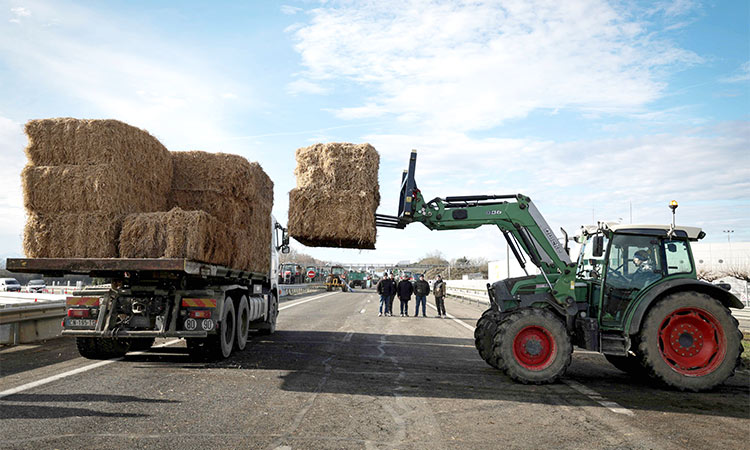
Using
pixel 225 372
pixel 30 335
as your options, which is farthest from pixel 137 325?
pixel 30 335

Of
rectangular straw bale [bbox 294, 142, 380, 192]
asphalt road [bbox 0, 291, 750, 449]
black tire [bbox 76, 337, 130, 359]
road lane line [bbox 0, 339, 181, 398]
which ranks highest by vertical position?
rectangular straw bale [bbox 294, 142, 380, 192]

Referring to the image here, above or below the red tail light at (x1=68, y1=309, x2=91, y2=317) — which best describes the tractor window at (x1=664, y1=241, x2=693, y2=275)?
above

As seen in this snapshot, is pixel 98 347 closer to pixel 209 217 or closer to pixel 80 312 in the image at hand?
pixel 80 312

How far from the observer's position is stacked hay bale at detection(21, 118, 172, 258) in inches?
361

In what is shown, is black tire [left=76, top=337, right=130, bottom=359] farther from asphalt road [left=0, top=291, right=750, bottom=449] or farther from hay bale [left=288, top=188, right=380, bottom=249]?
hay bale [left=288, top=188, right=380, bottom=249]

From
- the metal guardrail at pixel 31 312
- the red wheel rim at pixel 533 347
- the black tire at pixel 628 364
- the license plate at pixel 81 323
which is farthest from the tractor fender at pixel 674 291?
the metal guardrail at pixel 31 312

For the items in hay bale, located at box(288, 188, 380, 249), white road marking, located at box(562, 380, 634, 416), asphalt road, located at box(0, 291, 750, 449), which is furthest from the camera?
hay bale, located at box(288, 188, 380, 249)

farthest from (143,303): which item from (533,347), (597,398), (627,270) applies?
(627,270)

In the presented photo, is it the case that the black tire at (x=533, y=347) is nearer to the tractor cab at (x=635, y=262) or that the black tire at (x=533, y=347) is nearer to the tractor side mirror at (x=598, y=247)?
the tractor cab at (x=635, y=262)

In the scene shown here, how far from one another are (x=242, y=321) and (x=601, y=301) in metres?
7.08

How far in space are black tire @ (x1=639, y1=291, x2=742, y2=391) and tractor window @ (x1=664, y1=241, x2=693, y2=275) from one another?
55cm

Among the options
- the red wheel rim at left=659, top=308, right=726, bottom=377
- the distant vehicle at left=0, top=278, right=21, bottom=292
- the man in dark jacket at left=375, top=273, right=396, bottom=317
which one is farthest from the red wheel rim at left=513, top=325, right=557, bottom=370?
the distant vehicle at left=0, top=278, right=21, bottom=292

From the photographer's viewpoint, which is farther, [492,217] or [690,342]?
[492,217]

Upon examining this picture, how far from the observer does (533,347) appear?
898cm
